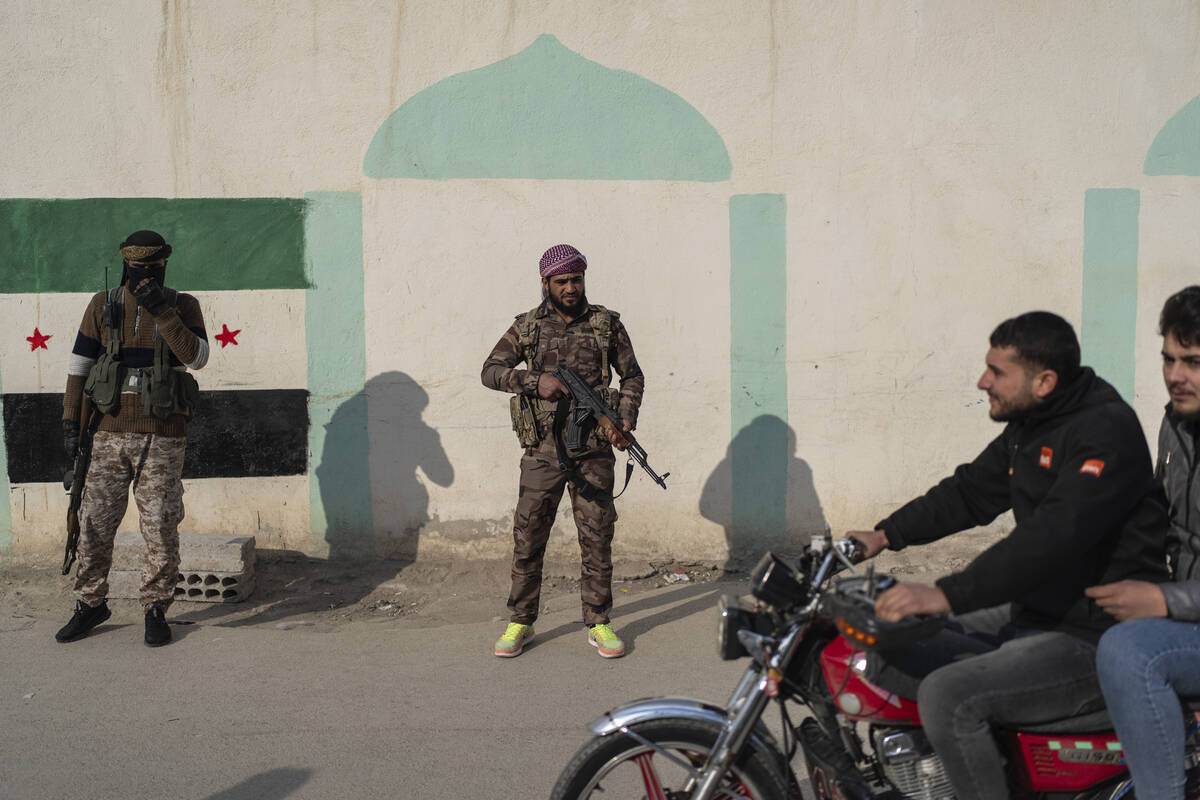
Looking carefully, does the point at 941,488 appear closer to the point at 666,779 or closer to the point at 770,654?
the point at 770,654

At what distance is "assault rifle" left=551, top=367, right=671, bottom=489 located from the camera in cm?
477

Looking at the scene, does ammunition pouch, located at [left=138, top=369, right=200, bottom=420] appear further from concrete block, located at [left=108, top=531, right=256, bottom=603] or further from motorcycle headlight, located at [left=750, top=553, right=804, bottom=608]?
motorcycle headlight, located at [left=750, top=553, right=804, bottom=608]

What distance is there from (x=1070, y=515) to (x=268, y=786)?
276 centimetres

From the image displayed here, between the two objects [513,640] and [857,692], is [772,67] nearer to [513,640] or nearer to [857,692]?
[513,640]

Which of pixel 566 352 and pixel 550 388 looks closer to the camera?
pixel 550 388

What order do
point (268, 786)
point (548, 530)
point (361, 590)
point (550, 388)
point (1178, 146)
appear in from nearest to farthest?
point (268, 786) → point (550, 388) → point (548, 530) → point (361, 590) → point (1178, 146)

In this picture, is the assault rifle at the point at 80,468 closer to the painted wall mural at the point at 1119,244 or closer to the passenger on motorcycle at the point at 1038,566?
the passenger on motorcycle at the point at 1038,566

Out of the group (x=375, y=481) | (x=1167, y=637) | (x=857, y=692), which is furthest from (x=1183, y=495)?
(x=375, y=481)

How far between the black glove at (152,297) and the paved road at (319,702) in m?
1.65

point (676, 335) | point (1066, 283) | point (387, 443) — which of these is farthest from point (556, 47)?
point (1066, 283)

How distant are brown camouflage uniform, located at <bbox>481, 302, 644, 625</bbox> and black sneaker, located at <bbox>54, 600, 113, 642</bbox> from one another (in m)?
2.11

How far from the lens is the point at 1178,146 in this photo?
6262 millimetres

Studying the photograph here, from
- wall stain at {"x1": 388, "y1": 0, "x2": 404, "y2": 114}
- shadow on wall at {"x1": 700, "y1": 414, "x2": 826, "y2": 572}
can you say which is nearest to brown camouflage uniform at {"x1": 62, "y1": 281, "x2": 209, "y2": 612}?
wall stain at {"x1": 388, "y1": 0, "x2": 404, "y2": 114}

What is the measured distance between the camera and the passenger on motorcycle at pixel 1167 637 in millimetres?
2385
